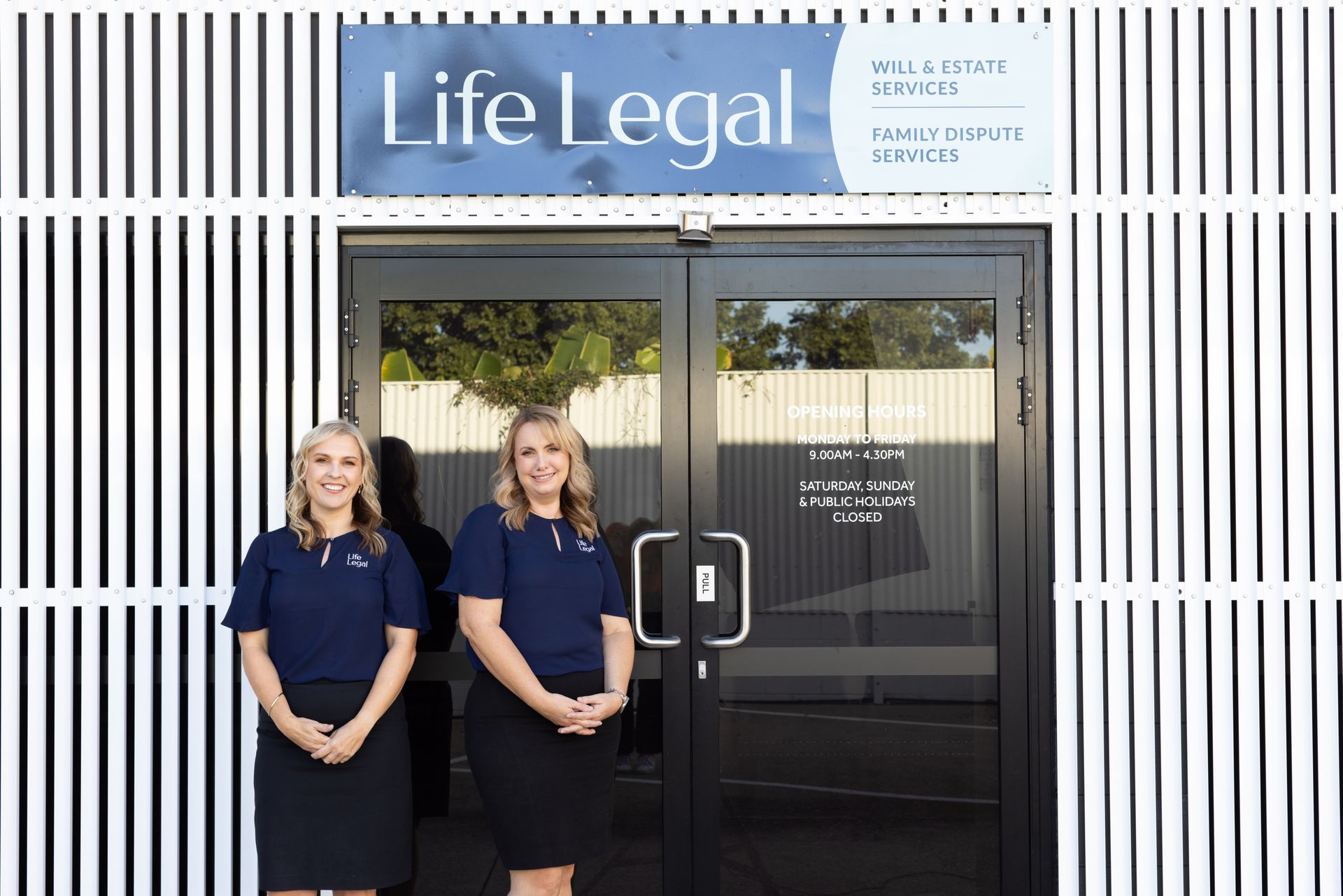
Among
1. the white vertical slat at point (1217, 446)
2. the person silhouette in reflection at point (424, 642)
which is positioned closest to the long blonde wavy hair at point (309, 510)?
the person silhouette in reflection at point (424, 642)

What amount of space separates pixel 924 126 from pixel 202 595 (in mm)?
2983

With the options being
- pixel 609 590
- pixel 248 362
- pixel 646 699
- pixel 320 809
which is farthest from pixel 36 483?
pixel 646 699

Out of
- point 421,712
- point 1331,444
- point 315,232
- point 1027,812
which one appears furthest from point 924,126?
point 421,712

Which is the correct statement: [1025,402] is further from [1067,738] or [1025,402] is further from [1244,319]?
[1067,738]

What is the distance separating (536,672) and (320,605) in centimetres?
64

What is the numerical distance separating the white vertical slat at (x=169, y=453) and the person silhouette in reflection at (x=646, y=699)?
1525 mm

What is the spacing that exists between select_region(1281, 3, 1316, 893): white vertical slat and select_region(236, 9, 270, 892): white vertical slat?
3622mm

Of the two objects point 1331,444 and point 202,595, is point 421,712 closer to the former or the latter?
point 202,595

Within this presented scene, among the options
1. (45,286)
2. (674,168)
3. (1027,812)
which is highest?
(674,168)

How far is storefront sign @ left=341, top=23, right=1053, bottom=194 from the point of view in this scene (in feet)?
13.5

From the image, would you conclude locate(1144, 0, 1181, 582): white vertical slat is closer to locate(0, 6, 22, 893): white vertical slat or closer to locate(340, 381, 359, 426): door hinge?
locate(340, 381, 359, 426): door hinge

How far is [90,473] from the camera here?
4117 millimetres

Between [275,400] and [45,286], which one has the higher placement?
Result: [45,286]

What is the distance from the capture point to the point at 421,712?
4.16m
